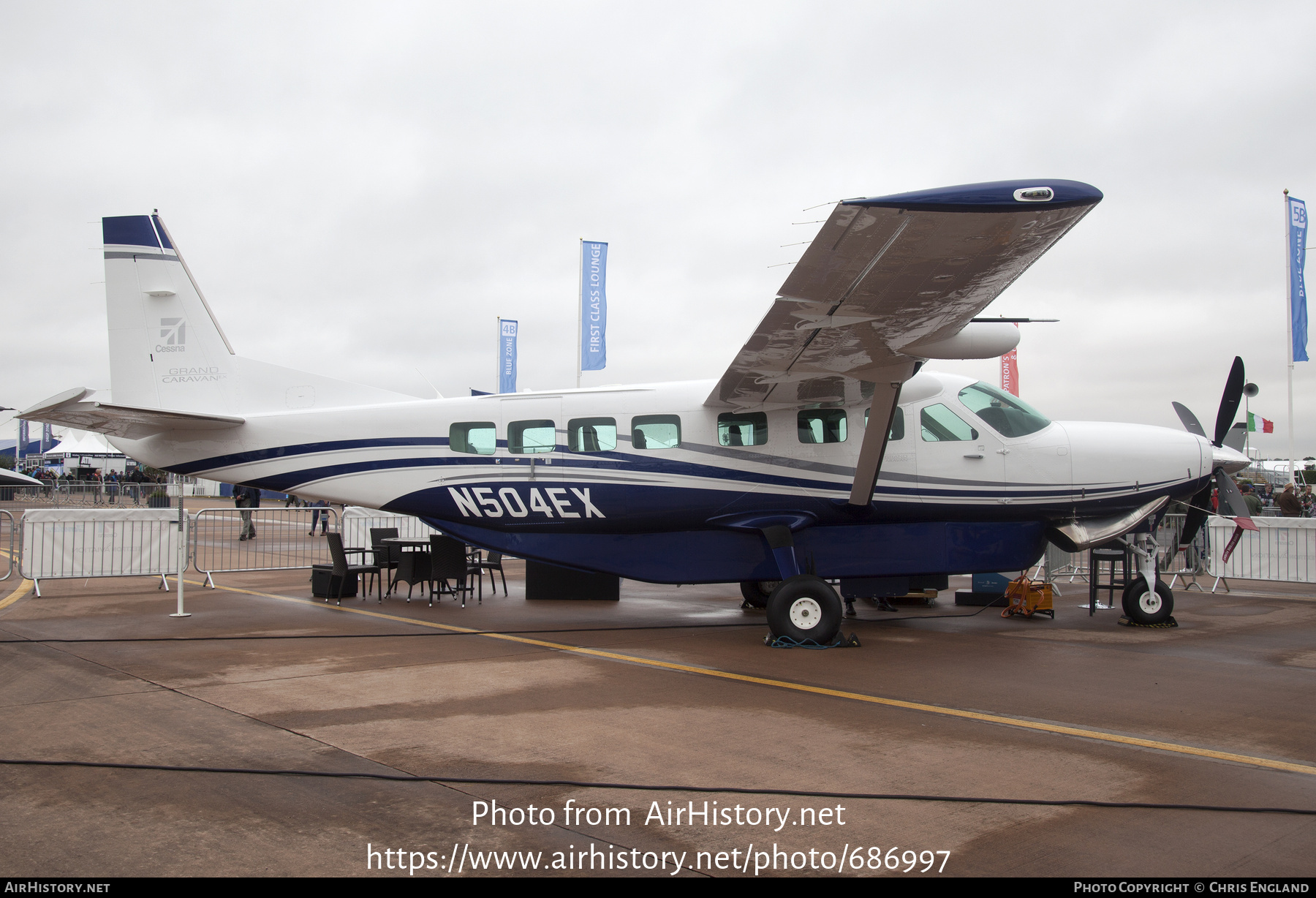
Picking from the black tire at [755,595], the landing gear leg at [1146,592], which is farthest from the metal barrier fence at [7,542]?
the landing gear leg at [1146,592]

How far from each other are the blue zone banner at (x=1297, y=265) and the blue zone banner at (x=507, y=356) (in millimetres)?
21455

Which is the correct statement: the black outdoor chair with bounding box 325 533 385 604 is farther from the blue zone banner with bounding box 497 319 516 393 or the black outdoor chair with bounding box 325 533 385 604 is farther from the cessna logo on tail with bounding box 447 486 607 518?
the blue zone banner with bounding box 497 319 516 393

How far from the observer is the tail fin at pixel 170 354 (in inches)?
428

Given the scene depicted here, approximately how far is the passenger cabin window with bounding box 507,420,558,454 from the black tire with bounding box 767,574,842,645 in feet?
11.0

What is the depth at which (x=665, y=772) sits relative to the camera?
4629mm

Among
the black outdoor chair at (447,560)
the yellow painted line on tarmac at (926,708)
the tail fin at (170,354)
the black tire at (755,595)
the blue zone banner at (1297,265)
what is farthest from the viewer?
the blue zone banner at (1297,265)

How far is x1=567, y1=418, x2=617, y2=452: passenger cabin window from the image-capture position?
1013cm

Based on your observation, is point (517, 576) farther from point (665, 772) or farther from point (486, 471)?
point (665, 772)

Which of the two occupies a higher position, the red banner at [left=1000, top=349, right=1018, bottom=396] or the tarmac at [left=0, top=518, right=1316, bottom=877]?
the red banner at [left=1000, top=349, right=1018, bottom=396]

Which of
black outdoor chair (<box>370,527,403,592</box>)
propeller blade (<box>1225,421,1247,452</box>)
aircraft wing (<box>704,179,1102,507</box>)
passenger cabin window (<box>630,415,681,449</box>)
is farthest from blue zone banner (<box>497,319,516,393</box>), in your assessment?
propeller blade (<box>1225,421,1247,452</box>)

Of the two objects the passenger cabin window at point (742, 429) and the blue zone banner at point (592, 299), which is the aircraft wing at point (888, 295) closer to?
the passenger cabin window at point (742, 429)
